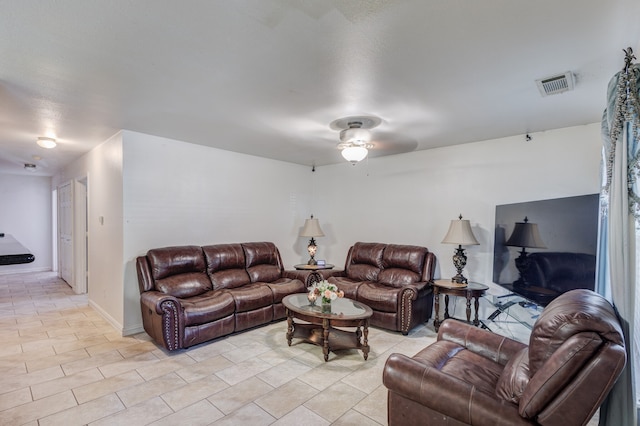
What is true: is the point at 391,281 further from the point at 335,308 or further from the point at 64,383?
the point at 64,383

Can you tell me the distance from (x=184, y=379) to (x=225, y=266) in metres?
1.75

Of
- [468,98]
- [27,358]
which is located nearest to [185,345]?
[27,358]

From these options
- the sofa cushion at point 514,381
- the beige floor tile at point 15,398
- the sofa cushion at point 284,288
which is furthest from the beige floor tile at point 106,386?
the sofa cushion at point 514,381

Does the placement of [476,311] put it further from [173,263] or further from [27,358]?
[27,358]

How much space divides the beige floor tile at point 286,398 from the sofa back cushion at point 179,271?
5.80 ft

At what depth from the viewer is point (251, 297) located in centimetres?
381

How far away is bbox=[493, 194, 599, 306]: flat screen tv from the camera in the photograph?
9.18 feet

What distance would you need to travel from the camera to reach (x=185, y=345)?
127 inches

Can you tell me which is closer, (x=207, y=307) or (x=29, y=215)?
(x=207, y=307)

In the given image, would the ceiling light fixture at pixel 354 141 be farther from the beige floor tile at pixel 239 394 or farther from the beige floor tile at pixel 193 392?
the beige floor tile at pixel 193 392

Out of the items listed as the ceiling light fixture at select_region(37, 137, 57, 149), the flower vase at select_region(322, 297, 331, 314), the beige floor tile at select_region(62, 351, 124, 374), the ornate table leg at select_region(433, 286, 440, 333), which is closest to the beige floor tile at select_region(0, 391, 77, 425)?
the beige floor tile at select_region(62, 351, 124, 374)

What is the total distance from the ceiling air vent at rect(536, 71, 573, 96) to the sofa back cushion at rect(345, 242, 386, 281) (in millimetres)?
2864

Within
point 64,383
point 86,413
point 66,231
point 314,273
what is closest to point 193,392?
point 86,413

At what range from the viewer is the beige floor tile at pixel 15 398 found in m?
2.31
